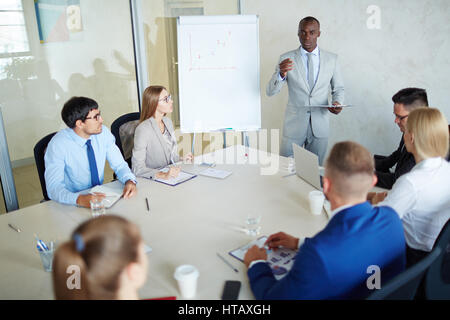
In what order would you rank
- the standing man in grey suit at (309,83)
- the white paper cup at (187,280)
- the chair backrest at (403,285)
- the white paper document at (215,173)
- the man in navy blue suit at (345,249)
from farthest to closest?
the standing man in grey suit at (309,83)
the white paper document at (215,173)
the white paper cup at (187,280)
the man in navy blue suit at (345,249)
the chair backrest at (403,285)

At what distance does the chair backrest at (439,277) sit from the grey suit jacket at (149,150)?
1.91 meters

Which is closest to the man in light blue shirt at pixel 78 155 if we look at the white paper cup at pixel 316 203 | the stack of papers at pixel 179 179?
the stack of papers at pixel 179 179

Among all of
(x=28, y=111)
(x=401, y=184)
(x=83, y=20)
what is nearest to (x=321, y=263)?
(x=401, y=184)

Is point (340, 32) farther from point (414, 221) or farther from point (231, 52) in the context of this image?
point (414, 221)

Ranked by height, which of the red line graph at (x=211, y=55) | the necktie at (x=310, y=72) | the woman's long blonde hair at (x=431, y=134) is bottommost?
the woman's long blonde hair at (x=431, y=134)

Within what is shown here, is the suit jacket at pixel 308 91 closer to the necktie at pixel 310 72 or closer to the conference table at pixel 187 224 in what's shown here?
the necktie at pixel 310 72

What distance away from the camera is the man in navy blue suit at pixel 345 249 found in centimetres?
119

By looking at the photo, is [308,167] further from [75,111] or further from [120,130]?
[120,130]

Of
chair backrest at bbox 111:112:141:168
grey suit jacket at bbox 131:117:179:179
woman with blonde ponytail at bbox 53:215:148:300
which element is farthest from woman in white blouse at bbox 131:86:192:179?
woman with blonde ponytail at bbox 53:215:148:300

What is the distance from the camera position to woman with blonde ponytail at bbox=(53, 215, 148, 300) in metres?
0.95

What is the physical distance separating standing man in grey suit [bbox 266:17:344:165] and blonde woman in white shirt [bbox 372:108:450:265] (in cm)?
174

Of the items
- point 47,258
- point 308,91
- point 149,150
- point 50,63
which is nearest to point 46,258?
point 47,258

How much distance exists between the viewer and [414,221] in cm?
181

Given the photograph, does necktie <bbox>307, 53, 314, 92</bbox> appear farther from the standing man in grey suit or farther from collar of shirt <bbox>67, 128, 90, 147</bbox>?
collar of shirt <bbox>67, 128, 90, 147</bbox>
